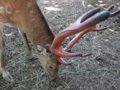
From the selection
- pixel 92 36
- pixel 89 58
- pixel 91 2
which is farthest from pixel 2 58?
pixel 91 2

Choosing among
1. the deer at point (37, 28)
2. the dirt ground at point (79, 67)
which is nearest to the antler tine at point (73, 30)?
the deer at point (37, 28)

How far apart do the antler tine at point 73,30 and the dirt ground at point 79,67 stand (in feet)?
1.99

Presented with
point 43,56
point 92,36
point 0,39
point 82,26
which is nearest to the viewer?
point 82,26

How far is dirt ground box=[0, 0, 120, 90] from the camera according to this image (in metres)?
3.50

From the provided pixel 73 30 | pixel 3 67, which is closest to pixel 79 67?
pixel 3 67

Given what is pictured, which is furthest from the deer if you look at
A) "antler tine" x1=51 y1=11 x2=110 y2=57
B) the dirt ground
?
the dirt ground

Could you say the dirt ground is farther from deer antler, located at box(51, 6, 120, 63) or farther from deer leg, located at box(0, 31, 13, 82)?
deer antler, located at box(51, 6, 120, 63)

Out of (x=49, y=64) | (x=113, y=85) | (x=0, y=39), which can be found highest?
(x=0, y=39)

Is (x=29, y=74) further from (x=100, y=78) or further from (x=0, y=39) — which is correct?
(x=100, y=78)

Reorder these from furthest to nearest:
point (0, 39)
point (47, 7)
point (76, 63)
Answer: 1. point (47, 7)
2. point (76, 63)
3. point (0, 39)

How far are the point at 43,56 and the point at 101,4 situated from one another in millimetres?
2481

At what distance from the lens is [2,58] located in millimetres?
3625

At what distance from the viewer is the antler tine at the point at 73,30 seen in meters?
2.57

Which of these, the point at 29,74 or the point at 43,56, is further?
the point at 29,74
